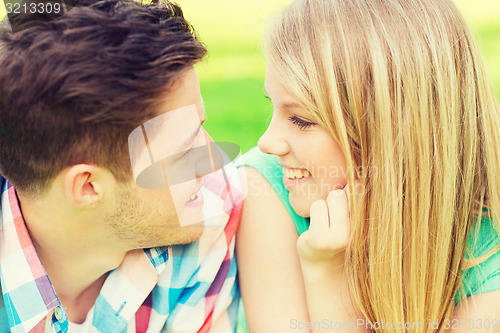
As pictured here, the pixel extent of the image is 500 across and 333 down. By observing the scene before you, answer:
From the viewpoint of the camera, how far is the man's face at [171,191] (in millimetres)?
1987

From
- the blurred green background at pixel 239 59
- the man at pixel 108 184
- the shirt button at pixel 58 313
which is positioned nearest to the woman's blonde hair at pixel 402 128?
the blurred green background at pixel 239 59

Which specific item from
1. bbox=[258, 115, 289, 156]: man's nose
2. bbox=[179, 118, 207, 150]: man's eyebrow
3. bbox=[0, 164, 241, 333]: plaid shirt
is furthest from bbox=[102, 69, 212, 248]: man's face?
bbox=[258, 115, 289, 156]: man's nose

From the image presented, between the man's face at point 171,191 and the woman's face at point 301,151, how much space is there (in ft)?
0.95

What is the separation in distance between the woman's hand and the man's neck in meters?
0.68

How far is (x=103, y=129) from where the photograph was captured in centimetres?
188

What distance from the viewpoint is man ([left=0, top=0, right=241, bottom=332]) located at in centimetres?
179

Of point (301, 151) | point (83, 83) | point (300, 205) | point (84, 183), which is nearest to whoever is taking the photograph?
point (83, 83)

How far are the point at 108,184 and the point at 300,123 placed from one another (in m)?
0.72

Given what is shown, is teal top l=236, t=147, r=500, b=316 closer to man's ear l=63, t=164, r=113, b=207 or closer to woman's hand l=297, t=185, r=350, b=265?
woman's hand l=297, t=185, r=350, b=265

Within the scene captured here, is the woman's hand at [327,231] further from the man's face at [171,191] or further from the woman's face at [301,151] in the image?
the man's face at [171,191]

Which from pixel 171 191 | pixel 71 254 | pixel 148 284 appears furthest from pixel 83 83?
pixel 148 284

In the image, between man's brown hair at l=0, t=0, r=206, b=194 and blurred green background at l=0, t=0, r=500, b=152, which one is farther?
blurred green background at l=0, t=0, r=500, b=152

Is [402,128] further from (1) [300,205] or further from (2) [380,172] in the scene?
(1) [300,205]

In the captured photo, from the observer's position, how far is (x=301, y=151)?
85.0 inches
